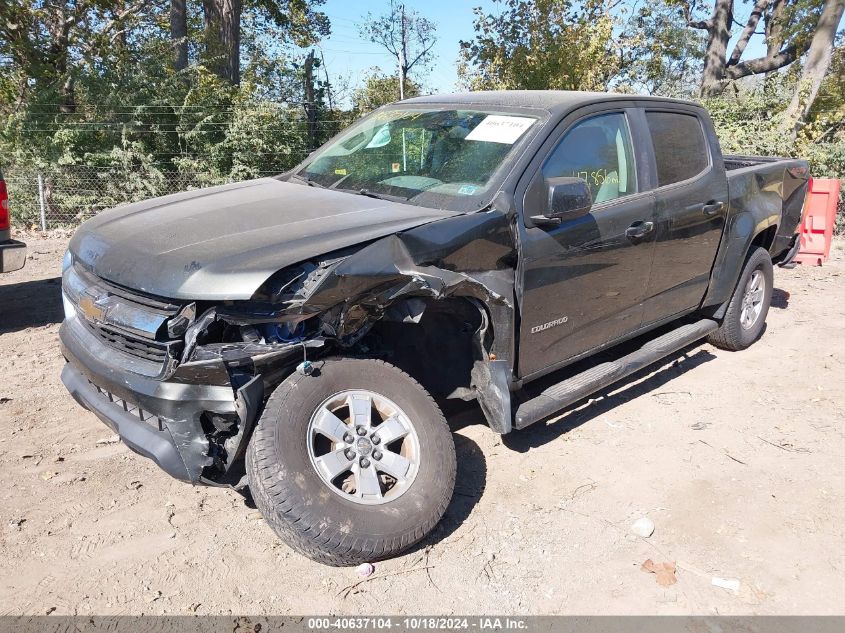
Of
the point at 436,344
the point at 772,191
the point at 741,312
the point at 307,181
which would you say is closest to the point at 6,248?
the point at 307,181

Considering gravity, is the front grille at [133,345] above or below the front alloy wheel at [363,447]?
above

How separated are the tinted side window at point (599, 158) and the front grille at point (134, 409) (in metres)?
2.30

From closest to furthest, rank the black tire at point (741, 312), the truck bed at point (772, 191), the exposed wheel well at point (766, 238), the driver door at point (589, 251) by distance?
the driver door at point (589, 251), the truck bed at point (772, 191), the black tire at point (741, 312), the exposed wheel well at point (766, 238)

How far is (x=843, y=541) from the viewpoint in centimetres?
343

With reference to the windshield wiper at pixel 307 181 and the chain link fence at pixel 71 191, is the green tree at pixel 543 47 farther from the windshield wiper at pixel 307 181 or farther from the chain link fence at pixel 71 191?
the windshield wiper at pixel 307 181

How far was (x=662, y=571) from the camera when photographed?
3.17m

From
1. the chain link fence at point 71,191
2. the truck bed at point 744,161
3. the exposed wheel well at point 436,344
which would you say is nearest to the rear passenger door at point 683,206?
the truck bed at point 744,161

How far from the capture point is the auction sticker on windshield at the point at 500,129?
391 centimetres

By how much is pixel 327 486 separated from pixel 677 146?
337 centimetres

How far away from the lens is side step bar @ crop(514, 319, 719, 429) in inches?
150

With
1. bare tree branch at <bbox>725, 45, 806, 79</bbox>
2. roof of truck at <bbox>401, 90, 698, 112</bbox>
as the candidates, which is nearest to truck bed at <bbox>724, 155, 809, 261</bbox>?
roof of truck at <bbox>401, 90, 698, 112</bbox>

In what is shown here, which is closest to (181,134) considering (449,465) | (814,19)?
(449,465)

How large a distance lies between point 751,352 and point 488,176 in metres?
3.53

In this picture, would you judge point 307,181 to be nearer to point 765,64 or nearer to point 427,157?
point 427,157
